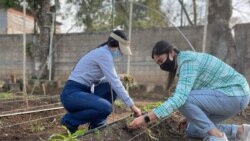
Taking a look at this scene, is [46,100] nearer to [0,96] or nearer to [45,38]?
[0,96]

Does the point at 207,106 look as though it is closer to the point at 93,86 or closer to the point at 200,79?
the point at 200,79

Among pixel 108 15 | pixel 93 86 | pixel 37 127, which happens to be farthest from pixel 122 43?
pixel 108 15

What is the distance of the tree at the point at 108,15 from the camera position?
14.3 meters

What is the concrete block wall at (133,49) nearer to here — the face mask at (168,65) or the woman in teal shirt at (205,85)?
the woman in teal shirt at (205,85)

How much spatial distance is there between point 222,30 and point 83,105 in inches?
232

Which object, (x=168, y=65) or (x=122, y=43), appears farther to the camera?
(x=122, y=43)

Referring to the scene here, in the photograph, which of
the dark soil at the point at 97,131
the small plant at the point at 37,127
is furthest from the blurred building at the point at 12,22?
the small plant at the point at 37,127

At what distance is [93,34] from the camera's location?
1069cm

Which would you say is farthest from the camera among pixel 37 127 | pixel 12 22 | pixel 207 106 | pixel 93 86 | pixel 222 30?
pixel 12 22

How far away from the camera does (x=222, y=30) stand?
8.45 metres

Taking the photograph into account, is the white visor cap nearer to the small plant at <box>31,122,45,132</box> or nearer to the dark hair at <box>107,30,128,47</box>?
the dark hair at <box>107,30,128,47</box>

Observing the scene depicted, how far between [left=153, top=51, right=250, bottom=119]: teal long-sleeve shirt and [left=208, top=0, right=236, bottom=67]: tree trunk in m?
5.47

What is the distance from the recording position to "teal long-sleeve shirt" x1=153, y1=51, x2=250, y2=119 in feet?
8.75

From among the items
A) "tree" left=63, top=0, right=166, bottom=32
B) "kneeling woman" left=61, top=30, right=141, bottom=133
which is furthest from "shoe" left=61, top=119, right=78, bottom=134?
"tree" left=63, top=0, right=166, bottom=32
